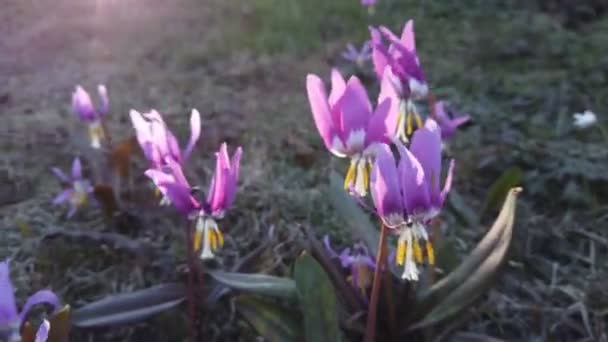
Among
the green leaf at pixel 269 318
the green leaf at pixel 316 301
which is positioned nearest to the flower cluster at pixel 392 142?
the green leaf at pixel 316 301

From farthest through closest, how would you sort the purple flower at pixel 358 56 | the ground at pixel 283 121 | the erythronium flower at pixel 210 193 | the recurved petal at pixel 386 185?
the purple flower at pixel 358 56, the ground at pixel 283 121, the erythronium flower at pixel 210 193, the recurved petal at pixel 386 185

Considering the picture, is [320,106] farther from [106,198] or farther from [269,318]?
[106,198]

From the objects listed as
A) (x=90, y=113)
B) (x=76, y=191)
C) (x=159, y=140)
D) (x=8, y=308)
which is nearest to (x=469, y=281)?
(x=159, y=140)

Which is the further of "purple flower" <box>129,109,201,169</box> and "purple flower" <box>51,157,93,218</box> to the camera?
"purple flower" <box>51,157,93,218</box>

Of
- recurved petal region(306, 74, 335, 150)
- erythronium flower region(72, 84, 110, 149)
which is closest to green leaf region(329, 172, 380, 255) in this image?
recurved petal region(306, 74, 335, 150)

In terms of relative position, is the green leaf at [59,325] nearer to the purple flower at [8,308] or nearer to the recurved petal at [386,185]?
the purple flower at [8,308]

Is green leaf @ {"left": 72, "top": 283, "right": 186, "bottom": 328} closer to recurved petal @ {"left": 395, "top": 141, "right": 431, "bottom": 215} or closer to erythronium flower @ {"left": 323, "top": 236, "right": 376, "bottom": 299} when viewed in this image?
erythronium flower @ {"left": 323, "top": 236, "right": 376, "bottom": 299}
